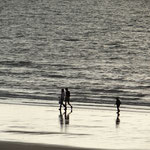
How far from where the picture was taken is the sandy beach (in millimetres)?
21844

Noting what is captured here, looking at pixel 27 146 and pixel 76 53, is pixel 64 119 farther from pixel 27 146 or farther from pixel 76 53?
pixel 76 53

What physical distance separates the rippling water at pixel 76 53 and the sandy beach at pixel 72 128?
9699 mm

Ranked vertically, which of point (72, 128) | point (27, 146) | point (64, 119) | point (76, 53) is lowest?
point (27, 146)

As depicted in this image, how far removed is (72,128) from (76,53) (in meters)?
65.3

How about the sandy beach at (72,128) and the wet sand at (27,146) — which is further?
the sandy beach at (72,128)

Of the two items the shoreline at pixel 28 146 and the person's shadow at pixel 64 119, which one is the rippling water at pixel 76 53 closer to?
the person's shadow at pixel 64 119

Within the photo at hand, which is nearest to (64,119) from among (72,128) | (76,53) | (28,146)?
(72,128)

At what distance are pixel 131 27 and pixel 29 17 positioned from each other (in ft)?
108

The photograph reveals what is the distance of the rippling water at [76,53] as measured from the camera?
52.7 metres

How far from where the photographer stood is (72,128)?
26031 millimetres

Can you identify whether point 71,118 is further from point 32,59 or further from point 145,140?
point 32,59

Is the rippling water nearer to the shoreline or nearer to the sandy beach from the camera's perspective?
the sandy beach

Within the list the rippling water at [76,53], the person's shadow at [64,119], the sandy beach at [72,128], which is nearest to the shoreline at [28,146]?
the sandy beach at [72,128]

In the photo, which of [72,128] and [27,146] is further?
[72,128]
